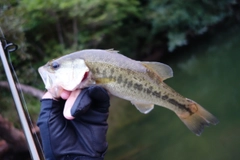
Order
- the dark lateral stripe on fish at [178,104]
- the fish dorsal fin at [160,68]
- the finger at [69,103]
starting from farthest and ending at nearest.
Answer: the dark lateral stripe on fish at [178,104] → the fish dorsal fin at [160,68] → the finger at [69,103]

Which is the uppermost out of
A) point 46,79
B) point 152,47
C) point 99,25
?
point 46,79

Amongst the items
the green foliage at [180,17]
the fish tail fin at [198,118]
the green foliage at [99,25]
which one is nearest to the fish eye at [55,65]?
the fish tail fin at [198,118]

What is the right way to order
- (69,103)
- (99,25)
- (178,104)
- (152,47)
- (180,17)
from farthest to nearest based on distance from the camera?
1. (152,47)
2. (180,17)
3. (99,25)
4. (178,104)
5. (69,103)

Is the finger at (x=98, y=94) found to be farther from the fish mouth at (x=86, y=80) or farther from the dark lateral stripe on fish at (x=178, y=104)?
the dark lateral stripe on fish at (x=178, y=104)

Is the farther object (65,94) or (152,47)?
(152,47)

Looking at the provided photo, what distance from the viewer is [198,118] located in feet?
7.59

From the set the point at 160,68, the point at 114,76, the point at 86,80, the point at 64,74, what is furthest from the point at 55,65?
the point at 160,68

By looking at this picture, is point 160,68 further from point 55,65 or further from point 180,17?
point 180,17

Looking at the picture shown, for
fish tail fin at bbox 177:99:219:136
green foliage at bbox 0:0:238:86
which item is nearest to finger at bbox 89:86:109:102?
fish tail fin at bbox 177:99:219:136

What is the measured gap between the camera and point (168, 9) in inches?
475

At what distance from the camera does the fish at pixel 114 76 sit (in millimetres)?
1919

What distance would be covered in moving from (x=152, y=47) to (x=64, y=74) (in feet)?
34.1

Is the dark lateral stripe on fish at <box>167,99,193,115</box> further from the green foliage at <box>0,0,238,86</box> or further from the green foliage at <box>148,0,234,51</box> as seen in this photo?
the green foliage at <box>148,0,234,51</box>

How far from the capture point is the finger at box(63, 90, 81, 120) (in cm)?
188
